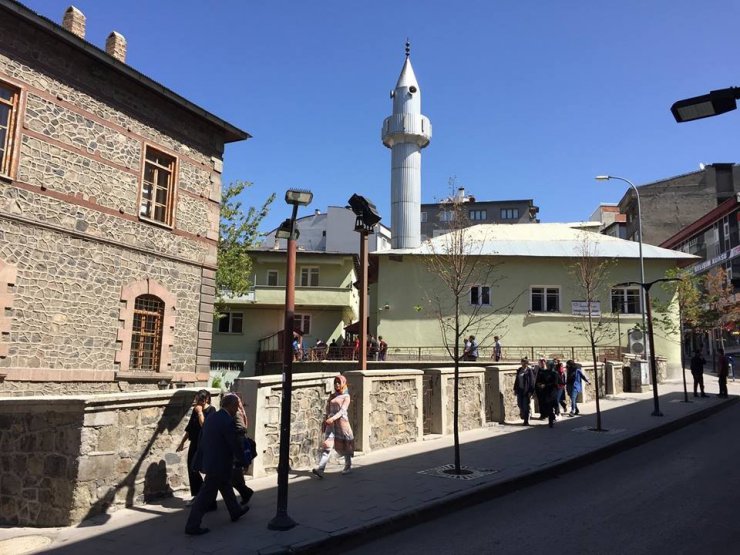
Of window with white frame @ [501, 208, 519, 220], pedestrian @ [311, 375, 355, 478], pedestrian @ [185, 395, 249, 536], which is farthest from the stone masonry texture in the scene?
window with white frame @ [501, 208, 519, 220]

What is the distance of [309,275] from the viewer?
3731cm

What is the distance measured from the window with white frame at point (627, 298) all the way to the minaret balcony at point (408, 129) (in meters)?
15.4

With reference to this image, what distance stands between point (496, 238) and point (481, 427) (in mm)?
22103

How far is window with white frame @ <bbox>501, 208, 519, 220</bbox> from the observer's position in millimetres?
81188

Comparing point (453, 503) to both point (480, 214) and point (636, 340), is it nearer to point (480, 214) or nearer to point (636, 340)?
point (636, 340)

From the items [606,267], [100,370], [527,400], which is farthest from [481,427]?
[606,267]

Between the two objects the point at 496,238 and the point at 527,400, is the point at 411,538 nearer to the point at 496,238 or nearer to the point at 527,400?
the point at 527,400

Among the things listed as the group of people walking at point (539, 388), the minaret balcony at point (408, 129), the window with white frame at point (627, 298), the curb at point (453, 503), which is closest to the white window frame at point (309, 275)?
the minaret balcony at point (408, 129)

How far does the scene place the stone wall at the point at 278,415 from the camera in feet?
28.2

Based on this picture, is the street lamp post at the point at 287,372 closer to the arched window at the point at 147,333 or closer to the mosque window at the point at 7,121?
the mosque window at the point at 7,121

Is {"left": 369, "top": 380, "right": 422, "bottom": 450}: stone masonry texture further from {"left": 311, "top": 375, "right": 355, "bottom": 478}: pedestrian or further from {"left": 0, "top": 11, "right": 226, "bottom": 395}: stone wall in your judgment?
{"left": 0, "top": 11, "right": 226, "bottom": 395}: stone wall

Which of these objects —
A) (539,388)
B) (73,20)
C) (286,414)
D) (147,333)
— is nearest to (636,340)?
(539,388)

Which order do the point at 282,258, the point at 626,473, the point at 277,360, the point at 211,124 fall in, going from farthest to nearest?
the point at 282,258
the point at 277,360
the point at 211,124
the point at 626,473

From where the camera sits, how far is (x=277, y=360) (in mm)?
33812
